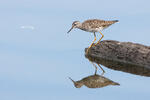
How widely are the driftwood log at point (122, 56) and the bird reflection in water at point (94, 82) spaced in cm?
95

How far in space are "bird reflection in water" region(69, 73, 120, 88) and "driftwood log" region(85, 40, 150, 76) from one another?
95 cm

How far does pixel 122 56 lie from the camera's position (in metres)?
13.4

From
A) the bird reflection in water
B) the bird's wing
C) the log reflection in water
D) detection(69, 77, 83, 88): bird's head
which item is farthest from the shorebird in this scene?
detection(69, 77, 83, 88): bird's head

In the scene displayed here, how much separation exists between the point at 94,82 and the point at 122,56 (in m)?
1.91

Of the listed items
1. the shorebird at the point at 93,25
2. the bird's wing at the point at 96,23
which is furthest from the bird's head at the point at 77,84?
the bird's wing at the point at 96,23

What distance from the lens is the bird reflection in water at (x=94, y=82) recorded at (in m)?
11.6

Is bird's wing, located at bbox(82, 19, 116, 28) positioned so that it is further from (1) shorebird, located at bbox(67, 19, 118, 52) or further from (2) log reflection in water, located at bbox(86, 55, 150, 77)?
(2) log reflection in water, located at bbox(86, 55, 150, 77)

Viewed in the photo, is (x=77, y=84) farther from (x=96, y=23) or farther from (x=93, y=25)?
(x=96, y=23)

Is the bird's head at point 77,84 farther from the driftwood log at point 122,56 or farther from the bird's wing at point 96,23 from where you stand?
the bird's wing at point 96,23

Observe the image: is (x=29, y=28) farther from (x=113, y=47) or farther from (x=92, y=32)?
(x=113, y=47)

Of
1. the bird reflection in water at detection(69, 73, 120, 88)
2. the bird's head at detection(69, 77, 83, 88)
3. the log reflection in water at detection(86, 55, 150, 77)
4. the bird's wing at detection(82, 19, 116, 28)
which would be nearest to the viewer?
the bird's head at detection(69, 77, 83, 88)

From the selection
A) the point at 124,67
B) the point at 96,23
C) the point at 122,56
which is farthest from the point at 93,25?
the point at 124,67

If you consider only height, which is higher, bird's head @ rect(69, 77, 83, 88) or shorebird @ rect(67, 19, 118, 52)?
shorebird @ rect(67, 19, 118, 52)

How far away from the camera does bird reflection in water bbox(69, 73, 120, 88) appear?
1156 cm
